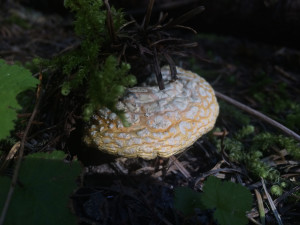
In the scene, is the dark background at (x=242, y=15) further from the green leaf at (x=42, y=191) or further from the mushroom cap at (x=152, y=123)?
the green leaf at (x=42, y=191)

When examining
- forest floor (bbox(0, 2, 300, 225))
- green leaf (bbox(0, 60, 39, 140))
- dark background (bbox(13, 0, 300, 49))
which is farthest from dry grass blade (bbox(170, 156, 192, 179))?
dark background (bbox(13, 0, 300, 49))

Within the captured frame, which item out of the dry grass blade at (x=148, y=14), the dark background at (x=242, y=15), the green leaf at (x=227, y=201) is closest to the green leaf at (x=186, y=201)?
the green leaf at (x=227, y=201)

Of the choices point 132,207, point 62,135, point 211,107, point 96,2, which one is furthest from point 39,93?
point 211,107

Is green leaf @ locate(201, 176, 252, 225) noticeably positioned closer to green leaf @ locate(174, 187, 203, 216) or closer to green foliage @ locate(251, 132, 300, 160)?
green leaf @ locate(174, 187, 203, 216)

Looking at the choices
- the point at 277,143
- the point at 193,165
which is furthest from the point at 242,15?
the point at 193,165

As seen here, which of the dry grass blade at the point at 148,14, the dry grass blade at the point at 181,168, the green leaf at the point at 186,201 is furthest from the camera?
the dry grass blade at the point at 181,168
